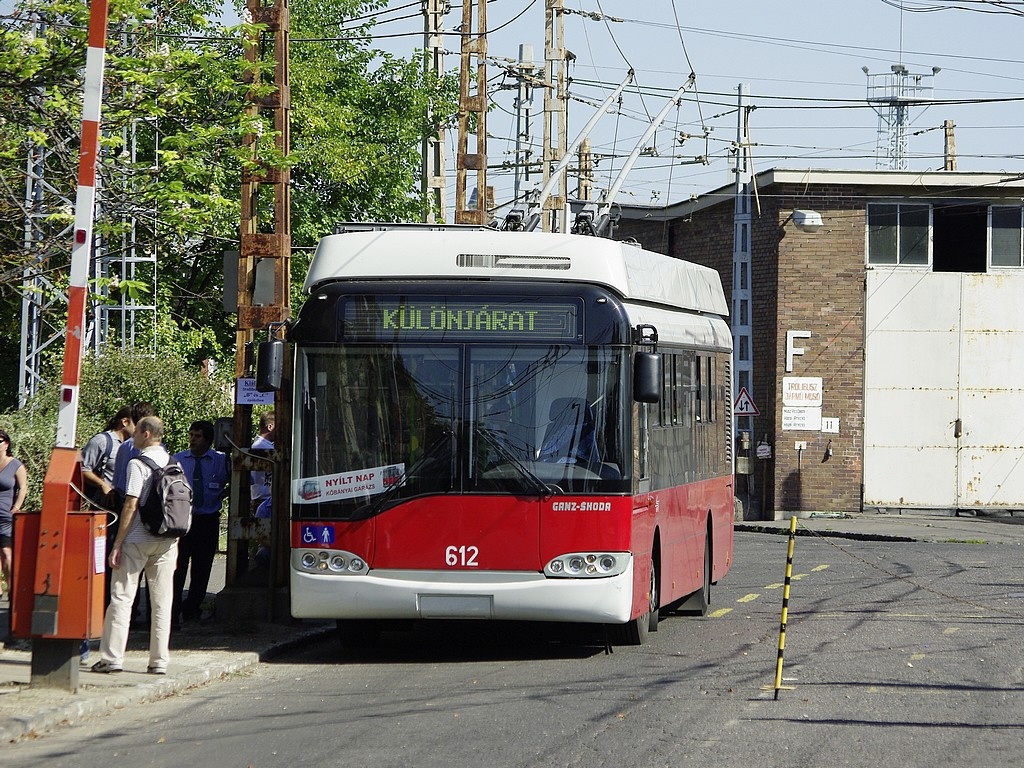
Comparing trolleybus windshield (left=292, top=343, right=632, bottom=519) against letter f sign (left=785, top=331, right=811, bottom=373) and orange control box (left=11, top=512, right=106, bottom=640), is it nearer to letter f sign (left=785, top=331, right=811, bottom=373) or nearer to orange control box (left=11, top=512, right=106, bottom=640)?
orange control box (left=11, top=512, right=106, bottom=640)

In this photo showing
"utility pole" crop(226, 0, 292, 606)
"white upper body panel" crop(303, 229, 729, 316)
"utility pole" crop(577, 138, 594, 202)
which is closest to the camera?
"white upper body panel" crop(303, 229, 729, 316)

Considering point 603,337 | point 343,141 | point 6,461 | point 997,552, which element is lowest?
point 997,552

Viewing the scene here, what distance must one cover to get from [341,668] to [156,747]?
3.38m

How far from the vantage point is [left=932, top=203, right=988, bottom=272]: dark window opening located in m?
36.8

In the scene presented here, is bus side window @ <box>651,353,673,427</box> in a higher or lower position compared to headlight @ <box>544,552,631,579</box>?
higher

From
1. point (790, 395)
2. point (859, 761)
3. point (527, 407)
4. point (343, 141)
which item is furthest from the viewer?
point (790, 395)

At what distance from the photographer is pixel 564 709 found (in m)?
9.39

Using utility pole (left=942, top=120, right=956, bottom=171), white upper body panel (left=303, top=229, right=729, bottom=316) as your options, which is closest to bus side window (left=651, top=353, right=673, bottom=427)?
white upper body panel (left=303, top=229, right=729, bottom=316)

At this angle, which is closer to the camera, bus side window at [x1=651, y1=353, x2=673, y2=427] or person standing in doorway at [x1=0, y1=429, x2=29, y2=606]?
person standing in doorway at [x1=0, y1=429, x2=29, y2=606]

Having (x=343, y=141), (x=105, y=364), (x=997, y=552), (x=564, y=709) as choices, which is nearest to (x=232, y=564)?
(x=564, y=709)

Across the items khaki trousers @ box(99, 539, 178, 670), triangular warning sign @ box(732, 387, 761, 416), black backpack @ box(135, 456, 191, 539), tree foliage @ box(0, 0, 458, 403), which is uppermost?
tree foliage @ box(0, 0, 458, 403)

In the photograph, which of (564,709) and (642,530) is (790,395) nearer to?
(642,530)

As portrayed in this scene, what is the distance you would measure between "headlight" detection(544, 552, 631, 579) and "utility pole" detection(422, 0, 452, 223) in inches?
934

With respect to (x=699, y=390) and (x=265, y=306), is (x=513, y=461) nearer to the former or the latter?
(x=265, y=306)
